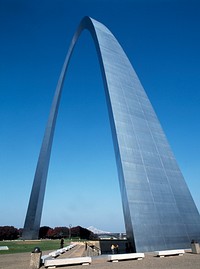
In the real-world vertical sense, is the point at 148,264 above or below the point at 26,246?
below

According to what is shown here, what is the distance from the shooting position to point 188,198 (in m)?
15.0

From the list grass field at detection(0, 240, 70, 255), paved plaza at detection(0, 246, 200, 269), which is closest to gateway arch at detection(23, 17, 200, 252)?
paved plaza at detection(0, 246, 200, 269)

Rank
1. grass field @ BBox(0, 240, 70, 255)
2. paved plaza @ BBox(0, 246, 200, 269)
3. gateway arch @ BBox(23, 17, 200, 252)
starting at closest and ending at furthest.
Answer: paved plaza @ BBox(0, 246, 200, 269)
gateway arch @ BBox(23, 17, 200, 252)
grass field @ BBox(0, 240, 70, 255)

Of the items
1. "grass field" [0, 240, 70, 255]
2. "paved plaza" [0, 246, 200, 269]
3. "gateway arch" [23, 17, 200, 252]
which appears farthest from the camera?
"grass field" [0, 240, 70, 255]

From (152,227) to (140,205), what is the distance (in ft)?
4.32

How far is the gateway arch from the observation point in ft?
40.2

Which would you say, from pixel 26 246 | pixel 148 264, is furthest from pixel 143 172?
pixel 26 246

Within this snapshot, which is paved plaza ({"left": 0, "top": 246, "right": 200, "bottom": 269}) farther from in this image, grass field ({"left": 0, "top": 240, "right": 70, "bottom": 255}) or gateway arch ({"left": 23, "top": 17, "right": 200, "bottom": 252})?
grass field ({"left": 0, "top": 240, "right": 70, "bottom": 255})

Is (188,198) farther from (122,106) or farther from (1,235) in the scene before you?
(1,235)

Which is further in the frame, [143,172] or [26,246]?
[26,246]

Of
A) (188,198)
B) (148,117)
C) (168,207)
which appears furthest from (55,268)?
(148,117)

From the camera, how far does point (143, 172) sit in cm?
1416

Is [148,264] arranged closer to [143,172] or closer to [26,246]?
[143,172]

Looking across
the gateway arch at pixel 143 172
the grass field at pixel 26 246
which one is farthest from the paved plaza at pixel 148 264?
the grass field at pixel 26 246
